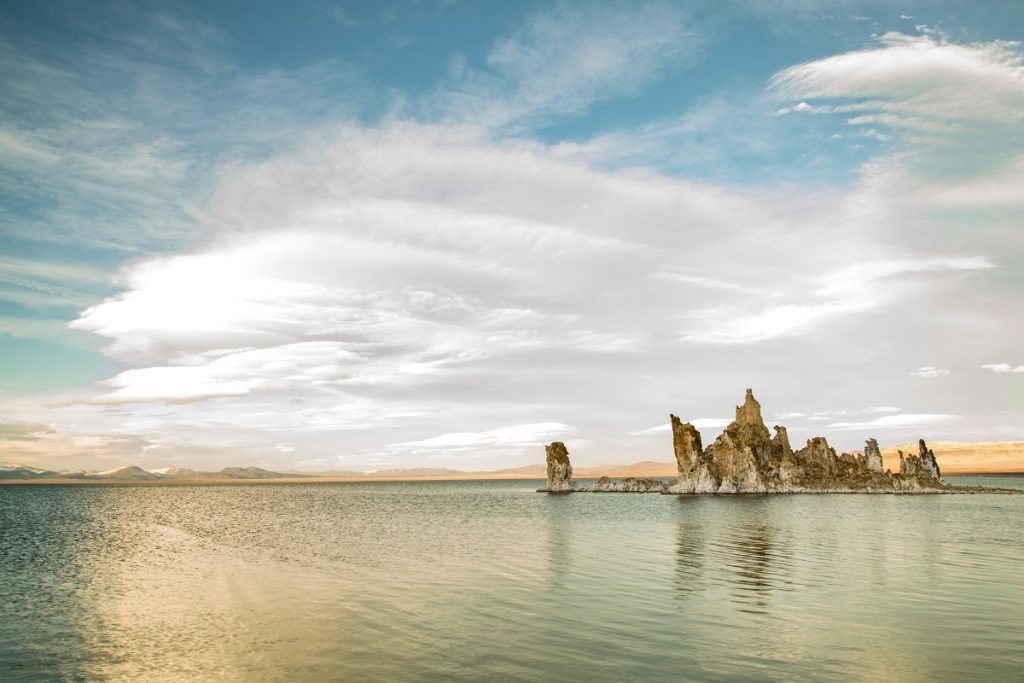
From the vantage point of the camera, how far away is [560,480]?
7274 inches

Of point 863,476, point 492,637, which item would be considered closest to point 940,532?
point 492,637

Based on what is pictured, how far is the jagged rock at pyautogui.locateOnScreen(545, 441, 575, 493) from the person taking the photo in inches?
7264

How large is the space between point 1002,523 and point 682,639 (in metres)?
67.0

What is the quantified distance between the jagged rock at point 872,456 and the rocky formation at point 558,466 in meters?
76.0

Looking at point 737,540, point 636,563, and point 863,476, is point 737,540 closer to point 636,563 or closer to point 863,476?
point 636,563

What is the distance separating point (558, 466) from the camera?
186m

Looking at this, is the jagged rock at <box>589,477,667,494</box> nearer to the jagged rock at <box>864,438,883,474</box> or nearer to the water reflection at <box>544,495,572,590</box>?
the jagged rock at <box>864,438,883,474</box>

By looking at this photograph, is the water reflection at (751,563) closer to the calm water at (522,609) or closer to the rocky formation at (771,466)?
the calm water at (522,609)

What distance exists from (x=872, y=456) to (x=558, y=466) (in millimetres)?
80189

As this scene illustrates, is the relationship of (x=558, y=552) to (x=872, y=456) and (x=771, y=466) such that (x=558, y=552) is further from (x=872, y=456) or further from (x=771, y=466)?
(x=872, y=456)

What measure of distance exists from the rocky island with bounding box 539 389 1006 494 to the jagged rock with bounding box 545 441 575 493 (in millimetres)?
27310

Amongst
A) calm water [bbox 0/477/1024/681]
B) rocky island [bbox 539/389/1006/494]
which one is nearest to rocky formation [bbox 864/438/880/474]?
rocky island [bbox 539/389/1006/494]

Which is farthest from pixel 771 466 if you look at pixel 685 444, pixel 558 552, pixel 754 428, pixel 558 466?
pixel 558 552

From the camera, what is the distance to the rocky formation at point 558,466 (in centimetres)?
18450
